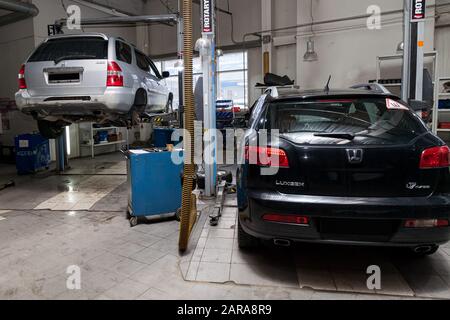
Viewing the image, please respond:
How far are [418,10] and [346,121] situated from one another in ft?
7.60

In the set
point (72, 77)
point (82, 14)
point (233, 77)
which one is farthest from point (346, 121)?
point (82, 14)

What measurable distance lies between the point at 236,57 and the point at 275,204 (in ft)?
30.4

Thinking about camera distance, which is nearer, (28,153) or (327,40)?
(28,153)

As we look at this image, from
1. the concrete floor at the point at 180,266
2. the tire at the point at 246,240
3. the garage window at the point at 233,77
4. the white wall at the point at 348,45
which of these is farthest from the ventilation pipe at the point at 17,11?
the tire at the point at 246,240

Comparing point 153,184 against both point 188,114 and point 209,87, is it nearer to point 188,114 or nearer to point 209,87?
point 188,114

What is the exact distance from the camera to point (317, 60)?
337 inches

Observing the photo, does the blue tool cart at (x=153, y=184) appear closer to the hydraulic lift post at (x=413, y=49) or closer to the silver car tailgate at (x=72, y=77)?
the silver car tailgate at (x=72, y=77)

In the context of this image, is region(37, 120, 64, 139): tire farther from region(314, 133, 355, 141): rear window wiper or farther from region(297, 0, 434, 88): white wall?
region(297, 0, 434, 88): white wall

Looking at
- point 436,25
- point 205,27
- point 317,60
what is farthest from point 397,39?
point 205,27

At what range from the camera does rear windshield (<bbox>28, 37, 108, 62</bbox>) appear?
439 cm

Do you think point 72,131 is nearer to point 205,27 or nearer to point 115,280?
point 205,27

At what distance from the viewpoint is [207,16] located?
4129mm

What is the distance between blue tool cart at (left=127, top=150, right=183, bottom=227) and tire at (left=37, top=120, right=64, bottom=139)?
112 inches

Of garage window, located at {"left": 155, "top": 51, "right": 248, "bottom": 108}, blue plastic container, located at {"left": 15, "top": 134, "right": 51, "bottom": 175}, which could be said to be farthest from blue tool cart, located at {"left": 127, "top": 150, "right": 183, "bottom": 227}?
garage window, located at {"left": 155, "top": 51, "right": 248, "bottom": 108}
